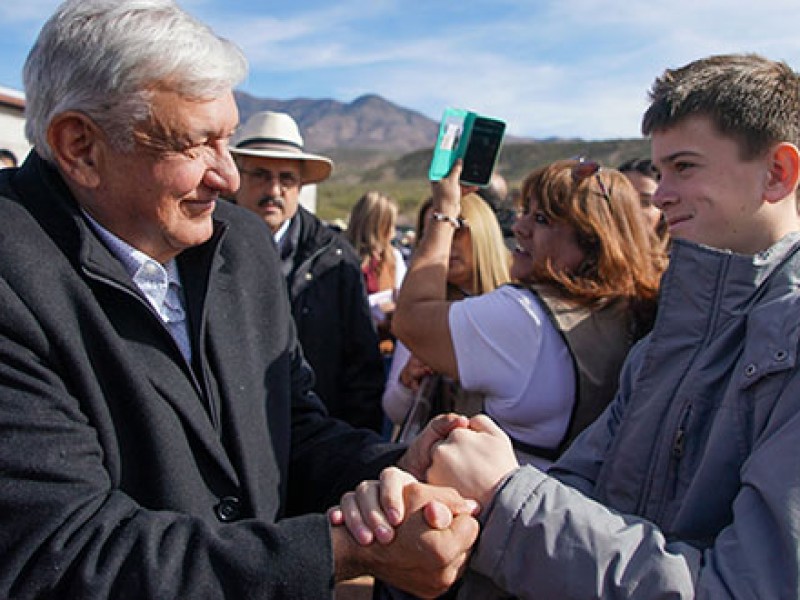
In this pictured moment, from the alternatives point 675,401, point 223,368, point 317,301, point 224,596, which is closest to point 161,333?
point 223,368

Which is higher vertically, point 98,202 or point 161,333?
point 98,202

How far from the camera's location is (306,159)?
426 centimetres

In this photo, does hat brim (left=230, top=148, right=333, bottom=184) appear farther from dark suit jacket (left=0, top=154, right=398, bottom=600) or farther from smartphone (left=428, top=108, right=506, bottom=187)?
dark suit jacket (left=0, top=154, right=398, bottom=600)

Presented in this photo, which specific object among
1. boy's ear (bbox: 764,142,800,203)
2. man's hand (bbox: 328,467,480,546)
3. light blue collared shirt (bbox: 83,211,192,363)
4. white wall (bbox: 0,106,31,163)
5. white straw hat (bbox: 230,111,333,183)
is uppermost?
white wall (bbox: 0,106,31,163)

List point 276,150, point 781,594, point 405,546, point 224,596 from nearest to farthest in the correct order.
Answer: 1. point 781,594
2. point 224,596
3. point 405,546
4. point 276,150

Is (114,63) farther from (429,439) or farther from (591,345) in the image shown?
(591,345)

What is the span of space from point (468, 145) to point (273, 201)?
1.17 metres

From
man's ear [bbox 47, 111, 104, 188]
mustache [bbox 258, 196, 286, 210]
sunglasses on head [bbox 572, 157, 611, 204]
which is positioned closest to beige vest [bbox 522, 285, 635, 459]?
sunglasses on head [bbox 572, 157, 611, 204]

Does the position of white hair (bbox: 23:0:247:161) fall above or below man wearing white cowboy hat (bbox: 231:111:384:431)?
above

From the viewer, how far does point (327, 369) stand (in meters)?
3.74

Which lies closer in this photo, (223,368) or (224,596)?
(224,596)

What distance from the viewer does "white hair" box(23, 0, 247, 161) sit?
159 centimetres

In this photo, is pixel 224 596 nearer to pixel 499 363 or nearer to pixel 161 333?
pixel 161 333

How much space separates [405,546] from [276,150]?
3039mm
